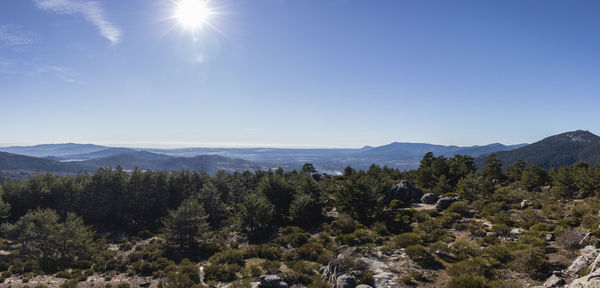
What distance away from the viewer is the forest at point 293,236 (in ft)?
75.1

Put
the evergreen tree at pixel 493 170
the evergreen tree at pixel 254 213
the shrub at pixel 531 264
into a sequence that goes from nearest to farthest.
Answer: the shrub at pixel 531 264
the evergreen tree at pixel 254 213
the evergreen tree at pixel 493 170

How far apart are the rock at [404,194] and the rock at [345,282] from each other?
42.0 metres

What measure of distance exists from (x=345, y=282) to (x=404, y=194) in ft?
150

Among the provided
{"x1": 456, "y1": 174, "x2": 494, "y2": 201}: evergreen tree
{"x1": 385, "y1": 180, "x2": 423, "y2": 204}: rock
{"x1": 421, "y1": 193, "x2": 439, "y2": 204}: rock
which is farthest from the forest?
{"x1": 421, "y1": 193, "x2": 439, "y2": 204}: rock

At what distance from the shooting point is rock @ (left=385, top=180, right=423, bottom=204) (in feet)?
198

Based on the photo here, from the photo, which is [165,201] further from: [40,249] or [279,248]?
[279,248]

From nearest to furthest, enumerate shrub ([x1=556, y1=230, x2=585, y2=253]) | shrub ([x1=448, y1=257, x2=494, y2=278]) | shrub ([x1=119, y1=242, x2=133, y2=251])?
1. shrub ([x1=448, y1=257, x2=494, y2=278])
2. shrub ([x1=556, y1=230, x2=585, y2=253])
3. shrub ([x1=119, y1=242, x2=133, y2=251])

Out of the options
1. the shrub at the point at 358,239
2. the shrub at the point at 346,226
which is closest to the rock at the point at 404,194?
→ the shrub at the point at 346,226

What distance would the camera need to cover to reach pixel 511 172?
3076 inches

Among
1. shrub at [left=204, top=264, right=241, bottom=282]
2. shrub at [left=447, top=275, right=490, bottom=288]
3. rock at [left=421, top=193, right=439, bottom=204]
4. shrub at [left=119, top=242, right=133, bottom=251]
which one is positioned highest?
shrub at [left=447, top=275, right=490, bottom=288]

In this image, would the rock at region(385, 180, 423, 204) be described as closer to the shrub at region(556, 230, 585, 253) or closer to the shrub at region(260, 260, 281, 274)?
the shrub at region(556, 230, 585, 253)

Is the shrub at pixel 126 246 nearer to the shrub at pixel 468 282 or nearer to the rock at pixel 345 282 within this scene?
the rock at pixel 345 282

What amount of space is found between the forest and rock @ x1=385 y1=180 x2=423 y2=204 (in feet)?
11.0

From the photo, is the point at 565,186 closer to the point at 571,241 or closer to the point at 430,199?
the point at 430,199
